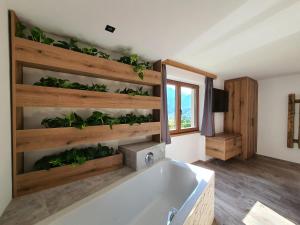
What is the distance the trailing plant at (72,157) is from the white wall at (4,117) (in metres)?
0.26

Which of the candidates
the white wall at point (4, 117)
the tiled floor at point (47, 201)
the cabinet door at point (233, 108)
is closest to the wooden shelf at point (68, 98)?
the white wall at point (4, 117)

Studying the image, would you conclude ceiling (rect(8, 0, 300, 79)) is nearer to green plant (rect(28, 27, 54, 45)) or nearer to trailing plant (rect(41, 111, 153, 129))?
green plant (rect(28, 27, 54, 45))

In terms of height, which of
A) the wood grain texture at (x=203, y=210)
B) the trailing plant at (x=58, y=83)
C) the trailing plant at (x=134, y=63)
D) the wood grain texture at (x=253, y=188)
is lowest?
the wood grain texture at (x=253, y=188)

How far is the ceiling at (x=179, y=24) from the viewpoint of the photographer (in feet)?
3.90

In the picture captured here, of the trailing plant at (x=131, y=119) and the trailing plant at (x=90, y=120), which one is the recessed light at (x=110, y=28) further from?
the trailing plant at (x=131, y=119)

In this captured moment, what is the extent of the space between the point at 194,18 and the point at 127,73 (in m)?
0.94

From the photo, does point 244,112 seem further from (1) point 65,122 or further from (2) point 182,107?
(1) point 65,122

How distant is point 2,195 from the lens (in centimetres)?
97

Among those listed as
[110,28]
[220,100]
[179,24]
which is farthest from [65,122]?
[220,100]

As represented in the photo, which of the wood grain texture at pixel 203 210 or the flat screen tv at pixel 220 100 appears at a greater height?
the flat screen tv at pixel 220 100

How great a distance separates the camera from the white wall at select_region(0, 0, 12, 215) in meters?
0.97

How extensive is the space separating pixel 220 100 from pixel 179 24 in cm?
260

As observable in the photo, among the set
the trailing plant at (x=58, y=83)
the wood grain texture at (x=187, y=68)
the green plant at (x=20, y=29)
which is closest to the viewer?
the green plant at (x=20, y=29)

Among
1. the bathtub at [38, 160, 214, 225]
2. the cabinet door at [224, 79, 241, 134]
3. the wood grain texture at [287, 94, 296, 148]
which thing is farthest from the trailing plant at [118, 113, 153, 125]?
the wood grain texture at [287, 94, 296, 148]
